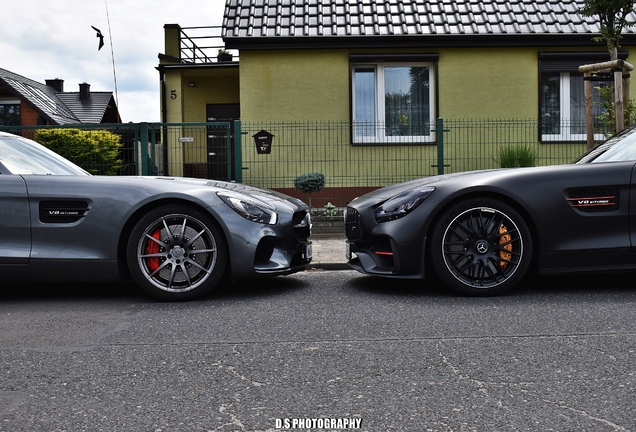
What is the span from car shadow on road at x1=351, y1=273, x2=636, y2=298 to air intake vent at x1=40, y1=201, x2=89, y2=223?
2.29 metres

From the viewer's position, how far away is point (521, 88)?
13.4m

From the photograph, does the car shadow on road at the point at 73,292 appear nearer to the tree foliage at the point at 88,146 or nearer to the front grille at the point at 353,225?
the front grille at the point at 353,225

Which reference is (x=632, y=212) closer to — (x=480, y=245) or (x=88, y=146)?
(x=480, y=245)

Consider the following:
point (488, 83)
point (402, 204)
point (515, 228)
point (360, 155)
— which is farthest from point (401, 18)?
point (515, 228)

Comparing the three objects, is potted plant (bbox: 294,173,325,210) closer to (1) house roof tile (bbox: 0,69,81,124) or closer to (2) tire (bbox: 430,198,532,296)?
(2) tire (bbox: 430,198,532,296)

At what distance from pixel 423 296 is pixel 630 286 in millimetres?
1762

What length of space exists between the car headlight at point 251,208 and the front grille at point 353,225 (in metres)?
0.68

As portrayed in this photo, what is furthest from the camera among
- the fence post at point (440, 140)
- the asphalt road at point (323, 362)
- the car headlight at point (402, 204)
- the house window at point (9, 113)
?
the house window at point (9, 113)

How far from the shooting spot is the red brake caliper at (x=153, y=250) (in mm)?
4820

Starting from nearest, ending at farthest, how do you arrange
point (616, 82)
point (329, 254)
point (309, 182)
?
point (329, 254) → point (616, 82) → point (309, 182)

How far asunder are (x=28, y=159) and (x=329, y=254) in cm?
358

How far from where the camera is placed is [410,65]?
529 inches

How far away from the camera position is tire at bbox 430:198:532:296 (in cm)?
479

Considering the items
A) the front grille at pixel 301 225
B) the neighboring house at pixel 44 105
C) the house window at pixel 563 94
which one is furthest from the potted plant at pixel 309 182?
the neighboring house at pixel 44 105
